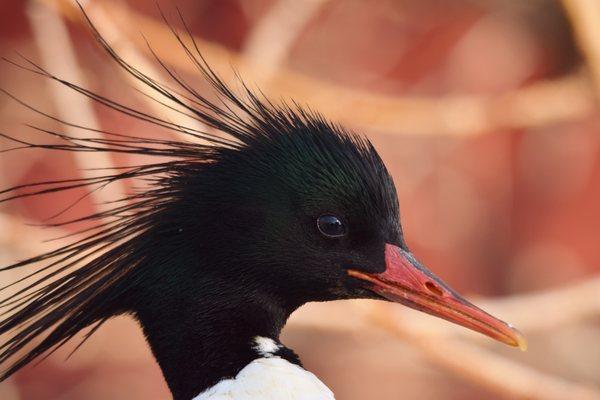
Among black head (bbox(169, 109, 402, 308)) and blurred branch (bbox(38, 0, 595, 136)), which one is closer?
black head (bbox(169, 109, 402, 308))

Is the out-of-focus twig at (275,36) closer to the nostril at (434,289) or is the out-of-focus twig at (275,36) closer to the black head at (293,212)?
the black head at (293,212)

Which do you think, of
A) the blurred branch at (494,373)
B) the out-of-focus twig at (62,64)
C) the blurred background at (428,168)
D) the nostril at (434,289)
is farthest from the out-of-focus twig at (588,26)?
the nostril at (434,289)

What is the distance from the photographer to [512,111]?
3.28 metres

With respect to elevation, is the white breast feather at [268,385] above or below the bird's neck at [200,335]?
below

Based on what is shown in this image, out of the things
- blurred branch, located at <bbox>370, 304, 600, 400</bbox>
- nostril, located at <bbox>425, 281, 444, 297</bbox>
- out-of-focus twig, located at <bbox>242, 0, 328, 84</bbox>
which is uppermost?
out-of-focus twig, located at <bbox>242, 0, 328, 84</bbox>

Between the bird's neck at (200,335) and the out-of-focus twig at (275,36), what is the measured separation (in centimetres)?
158

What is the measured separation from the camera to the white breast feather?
5.07 ft

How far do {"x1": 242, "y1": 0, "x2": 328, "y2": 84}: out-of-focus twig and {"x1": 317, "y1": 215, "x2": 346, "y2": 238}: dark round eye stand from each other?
5.01 ft

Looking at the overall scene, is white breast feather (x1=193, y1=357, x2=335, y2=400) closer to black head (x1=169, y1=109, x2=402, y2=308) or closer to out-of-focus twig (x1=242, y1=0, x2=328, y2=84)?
black head (x1=169, y1=109, x2=402, y2=308)

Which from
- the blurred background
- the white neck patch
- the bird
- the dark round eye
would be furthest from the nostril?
the blurred background

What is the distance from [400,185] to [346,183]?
3.13 meters

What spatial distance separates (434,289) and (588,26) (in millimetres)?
1612

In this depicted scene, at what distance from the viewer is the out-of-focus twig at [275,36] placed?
10.2 feet

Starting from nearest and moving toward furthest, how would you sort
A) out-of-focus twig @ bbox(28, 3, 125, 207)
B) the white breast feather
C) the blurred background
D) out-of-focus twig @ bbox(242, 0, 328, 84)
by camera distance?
the white breast feather → out-of-focus twig @ bbox(28, 3, 125, 207) → out-of-focus twig @ bbox(242, 0, 328, 84) → the blurred background
